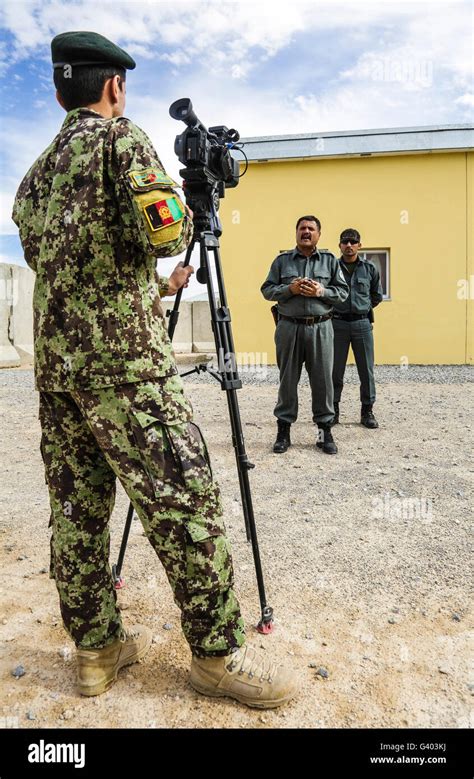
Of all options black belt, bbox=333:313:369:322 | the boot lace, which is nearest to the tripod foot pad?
the boot lace

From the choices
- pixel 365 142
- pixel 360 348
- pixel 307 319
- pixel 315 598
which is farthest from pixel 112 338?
pixel 365 142

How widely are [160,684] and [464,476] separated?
323 cm

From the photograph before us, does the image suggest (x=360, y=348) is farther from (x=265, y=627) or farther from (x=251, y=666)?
(x=251, y=666)

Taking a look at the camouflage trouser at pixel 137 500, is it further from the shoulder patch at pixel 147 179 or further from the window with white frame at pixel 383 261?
the window with white frame at pixel 383 261

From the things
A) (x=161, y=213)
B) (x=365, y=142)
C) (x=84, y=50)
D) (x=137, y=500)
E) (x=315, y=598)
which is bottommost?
(x=315, y=598)

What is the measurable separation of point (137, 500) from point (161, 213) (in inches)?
32.7

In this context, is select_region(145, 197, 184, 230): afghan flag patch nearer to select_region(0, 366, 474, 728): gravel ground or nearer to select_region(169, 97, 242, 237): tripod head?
select_region(169, 97, 242, 237): tripod head

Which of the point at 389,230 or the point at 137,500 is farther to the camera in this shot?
the point at 389,230

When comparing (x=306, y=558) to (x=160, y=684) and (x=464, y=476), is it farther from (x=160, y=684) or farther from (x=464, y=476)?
(x=464, y=476)

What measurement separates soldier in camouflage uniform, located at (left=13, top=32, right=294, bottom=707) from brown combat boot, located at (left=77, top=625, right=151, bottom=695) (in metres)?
0.36

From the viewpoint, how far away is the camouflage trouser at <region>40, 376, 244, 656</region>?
176 cm

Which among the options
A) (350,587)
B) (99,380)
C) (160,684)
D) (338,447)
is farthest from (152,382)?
(338,447)

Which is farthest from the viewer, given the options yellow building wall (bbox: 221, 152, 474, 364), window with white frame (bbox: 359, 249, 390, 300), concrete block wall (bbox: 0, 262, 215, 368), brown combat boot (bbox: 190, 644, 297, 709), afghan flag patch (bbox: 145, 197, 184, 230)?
concrete block wall (bbox: 0, 262, 215, 368)

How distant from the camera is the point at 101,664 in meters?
2.09
